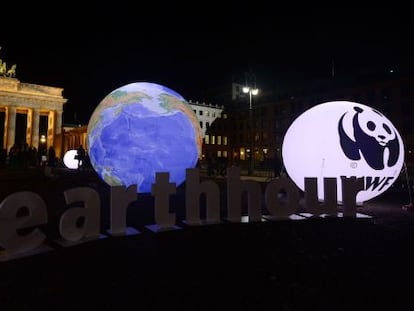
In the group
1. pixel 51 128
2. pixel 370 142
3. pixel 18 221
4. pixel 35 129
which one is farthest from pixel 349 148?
pixel 51 128

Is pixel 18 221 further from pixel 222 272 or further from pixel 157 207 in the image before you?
pixel 222 272

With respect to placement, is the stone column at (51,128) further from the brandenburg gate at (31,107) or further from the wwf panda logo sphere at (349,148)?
the wwf panda logo sphere at (349,148)

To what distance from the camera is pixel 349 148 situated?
29.2ft

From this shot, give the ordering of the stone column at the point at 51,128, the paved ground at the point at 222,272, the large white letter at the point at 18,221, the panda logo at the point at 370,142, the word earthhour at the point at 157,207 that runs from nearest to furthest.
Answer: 1. the paved ground at the point at 222,272
2. the large white letter at the point at 18,221
3. the word earthhour at the point at 157,207
4. the panda logo at the point at 370,142
5. the stone column at the point at 51,128

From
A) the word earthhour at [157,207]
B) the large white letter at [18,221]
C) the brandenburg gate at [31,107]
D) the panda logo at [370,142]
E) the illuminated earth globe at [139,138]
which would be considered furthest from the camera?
the brandenburg gate at [31,107]

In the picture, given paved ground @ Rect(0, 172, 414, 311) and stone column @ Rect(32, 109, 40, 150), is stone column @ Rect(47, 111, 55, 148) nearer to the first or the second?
→ stone column @ Rect(32, 109, 40, 150)

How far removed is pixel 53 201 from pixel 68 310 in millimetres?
8361

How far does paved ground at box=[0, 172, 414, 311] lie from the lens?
351cm

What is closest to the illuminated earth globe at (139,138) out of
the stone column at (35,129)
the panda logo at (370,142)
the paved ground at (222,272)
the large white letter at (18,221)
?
the paved ground at (222,272)

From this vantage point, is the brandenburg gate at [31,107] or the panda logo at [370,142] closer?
Answer: the panda logo at [370,142]

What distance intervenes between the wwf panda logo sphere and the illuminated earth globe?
348 cm

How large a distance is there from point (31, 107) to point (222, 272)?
64834mm

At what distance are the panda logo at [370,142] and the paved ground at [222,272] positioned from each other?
7.37 feet

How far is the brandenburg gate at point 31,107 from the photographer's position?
5812 cm
